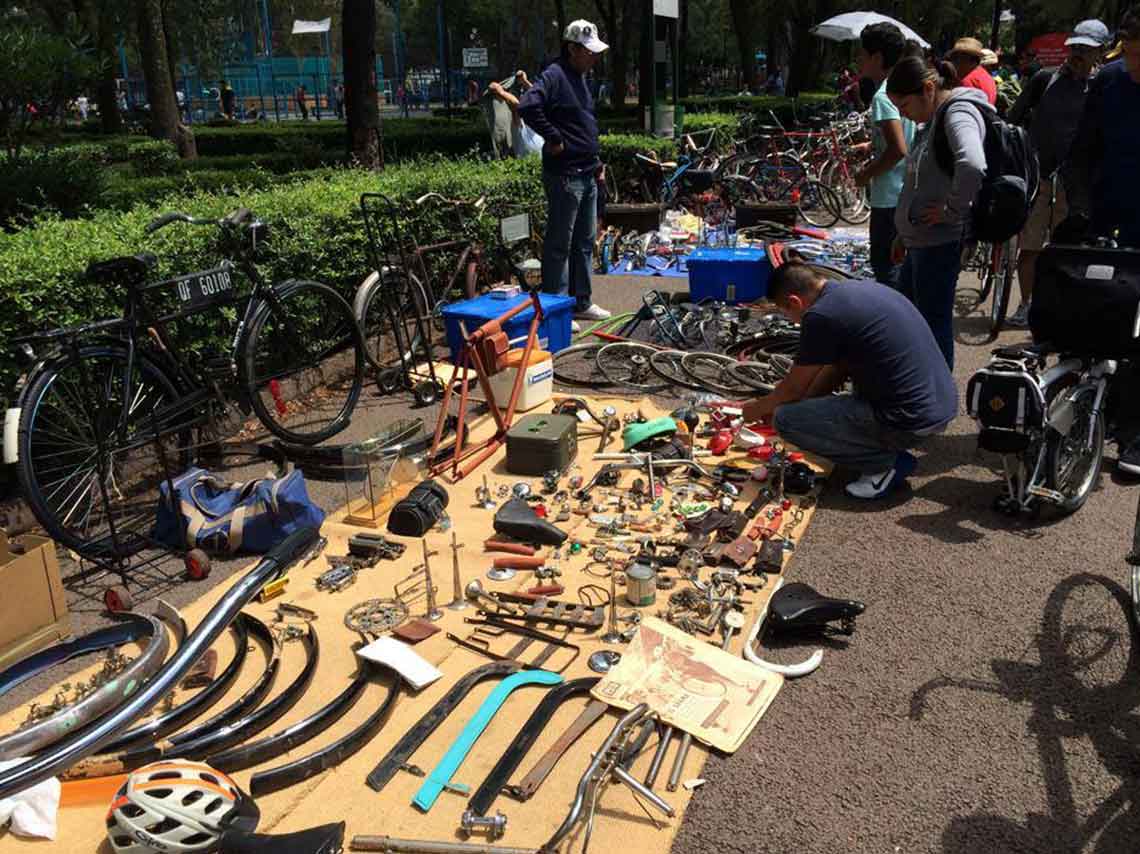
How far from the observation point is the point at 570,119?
7.87 metres

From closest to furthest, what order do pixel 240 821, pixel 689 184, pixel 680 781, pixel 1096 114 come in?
pixel 240 821
pixel 680 781
pixel 1096 114
pixel 689 184

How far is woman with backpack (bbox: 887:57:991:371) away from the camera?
514cm

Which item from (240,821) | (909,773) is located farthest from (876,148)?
(240,821)

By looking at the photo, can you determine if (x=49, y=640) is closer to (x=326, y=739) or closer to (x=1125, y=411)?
(x=326, y=739)

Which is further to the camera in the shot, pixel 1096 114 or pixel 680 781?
pixel 1096 114

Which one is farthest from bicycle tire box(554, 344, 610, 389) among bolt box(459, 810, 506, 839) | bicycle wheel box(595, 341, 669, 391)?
bolt box(459, 810, 506, 839)

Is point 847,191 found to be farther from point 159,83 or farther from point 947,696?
point 159,83

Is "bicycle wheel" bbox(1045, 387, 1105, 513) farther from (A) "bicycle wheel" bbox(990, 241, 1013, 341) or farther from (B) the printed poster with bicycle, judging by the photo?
(A) "bicycle wheel" bbox(990, 241, 1013, 341)

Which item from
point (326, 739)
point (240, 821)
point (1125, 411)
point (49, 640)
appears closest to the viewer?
point (240, 821)

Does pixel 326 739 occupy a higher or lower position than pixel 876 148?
lower

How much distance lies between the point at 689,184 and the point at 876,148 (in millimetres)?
6248

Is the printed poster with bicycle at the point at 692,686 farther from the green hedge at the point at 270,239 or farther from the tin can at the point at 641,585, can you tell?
the green hedge at the point at 270,239

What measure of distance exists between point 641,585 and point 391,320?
369 cm

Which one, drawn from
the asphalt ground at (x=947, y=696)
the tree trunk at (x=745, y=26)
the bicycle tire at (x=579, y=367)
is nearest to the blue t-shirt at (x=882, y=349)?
the asphalt ground at (x=947, y=696)
